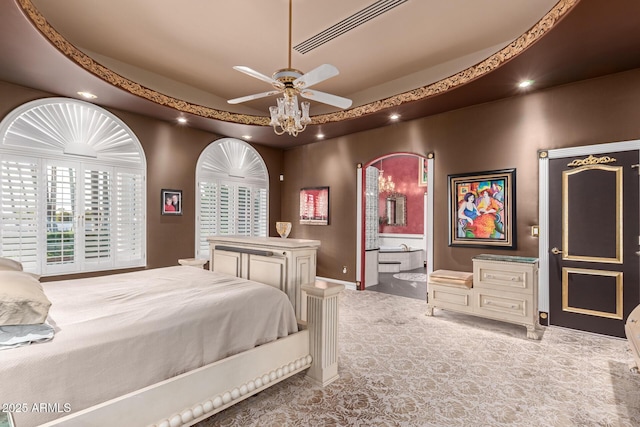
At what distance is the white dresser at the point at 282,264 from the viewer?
98.3 inches

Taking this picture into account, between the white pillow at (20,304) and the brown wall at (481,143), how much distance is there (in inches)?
173

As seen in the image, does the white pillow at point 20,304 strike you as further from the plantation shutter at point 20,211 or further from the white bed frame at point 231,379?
the plantation shutter at point 20,211

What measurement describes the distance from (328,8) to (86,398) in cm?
349

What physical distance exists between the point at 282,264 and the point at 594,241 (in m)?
3.42

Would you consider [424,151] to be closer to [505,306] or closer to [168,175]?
[505,306]

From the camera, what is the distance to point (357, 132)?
5.75 metres

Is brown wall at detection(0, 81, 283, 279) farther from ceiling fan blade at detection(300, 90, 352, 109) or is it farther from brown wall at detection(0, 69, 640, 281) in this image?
ceiling fan blade at detection(300, 90, 352, 109)

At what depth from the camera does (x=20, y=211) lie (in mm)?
3779

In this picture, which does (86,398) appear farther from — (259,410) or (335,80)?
(335,80)

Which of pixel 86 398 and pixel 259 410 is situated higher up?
pixel 86 398

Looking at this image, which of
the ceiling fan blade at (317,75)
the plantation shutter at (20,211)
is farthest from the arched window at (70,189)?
the ceiling fan blade at (317,75)

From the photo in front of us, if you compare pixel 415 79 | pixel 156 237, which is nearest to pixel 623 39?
pixel 415 79

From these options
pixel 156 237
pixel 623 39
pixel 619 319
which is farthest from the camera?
pixel 156 237

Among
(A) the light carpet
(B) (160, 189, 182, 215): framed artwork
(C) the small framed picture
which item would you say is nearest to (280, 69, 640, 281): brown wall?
(A) the light carpet
